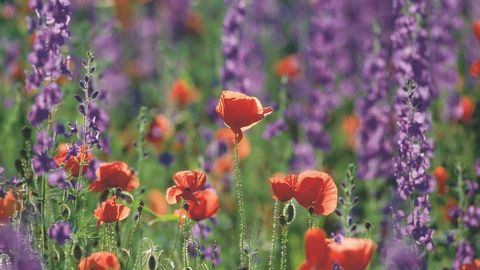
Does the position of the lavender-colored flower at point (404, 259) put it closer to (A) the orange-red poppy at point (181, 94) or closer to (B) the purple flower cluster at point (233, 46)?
(B) the purple flower cluster at point (233, 46)

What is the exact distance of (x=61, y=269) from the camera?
256cm

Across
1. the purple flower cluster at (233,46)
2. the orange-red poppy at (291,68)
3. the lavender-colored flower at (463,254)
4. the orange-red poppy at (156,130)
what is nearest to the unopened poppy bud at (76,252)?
the lavender-colored flower at (463,254)

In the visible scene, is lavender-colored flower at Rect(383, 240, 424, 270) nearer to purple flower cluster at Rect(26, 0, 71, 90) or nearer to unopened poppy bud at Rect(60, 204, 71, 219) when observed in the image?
unopened poppy bud at Rect(60, 204, 71, 219)

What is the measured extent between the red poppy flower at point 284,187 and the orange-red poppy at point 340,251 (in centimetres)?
37

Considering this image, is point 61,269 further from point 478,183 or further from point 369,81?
point 369,81

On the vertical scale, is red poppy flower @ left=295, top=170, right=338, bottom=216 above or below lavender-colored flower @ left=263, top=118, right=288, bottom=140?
below

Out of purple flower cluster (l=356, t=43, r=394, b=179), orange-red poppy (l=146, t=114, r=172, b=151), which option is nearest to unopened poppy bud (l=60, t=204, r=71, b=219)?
orange-red poppy (l=146, t=114, r=172, b=151)

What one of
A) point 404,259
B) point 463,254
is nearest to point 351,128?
point 463,254

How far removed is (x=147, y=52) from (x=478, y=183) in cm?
453

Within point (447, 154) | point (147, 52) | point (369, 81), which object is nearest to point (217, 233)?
point (369, 81)

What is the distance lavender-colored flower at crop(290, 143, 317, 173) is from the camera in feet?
15.3

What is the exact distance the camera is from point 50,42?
290cm

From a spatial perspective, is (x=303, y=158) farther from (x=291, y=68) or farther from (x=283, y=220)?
(x=283, y=220)

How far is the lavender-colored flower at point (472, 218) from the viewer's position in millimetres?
3223
